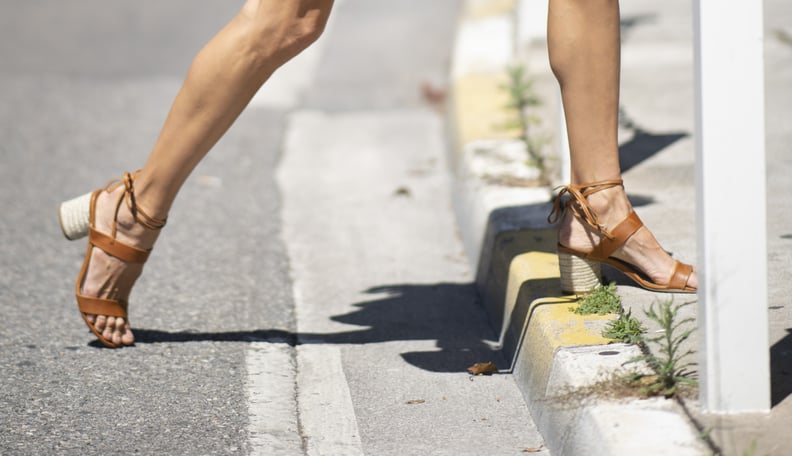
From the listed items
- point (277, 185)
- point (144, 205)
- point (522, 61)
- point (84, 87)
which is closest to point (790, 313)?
point (144, 205)

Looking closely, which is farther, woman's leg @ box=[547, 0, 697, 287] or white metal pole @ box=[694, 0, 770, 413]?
woman's leg @ box=[547, 0, 697, 287]

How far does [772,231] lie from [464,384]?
3.48 feet

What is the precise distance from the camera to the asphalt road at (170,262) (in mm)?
2494

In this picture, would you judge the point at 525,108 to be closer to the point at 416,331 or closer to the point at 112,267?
the point at 416,331

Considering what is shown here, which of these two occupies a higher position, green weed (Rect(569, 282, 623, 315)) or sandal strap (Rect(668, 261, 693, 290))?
sandal strap (Rect(668, 261, 693, 290))

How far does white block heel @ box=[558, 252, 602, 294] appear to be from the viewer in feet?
8.80

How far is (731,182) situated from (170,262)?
2294 millimetres

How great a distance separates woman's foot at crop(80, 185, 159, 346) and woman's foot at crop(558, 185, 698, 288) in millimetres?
1086

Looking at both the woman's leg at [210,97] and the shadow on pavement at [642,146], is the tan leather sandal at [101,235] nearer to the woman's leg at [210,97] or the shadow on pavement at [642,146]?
the woman's leg at [210,97]

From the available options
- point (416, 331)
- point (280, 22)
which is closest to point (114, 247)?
point (280, 22)

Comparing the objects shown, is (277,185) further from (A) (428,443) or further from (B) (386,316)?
(A) (428,443)

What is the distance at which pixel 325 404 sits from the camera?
263 cm

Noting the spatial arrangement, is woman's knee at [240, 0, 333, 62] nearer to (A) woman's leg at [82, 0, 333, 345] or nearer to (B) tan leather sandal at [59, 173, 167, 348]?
(A) woman's leg at [82, 0, 333, 345]

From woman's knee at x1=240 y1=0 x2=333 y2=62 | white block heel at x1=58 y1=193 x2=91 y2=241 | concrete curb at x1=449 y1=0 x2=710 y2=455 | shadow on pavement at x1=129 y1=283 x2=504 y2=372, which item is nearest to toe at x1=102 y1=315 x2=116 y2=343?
shadow on pavement at x1=129 y1=283 x2=504 y2=372
